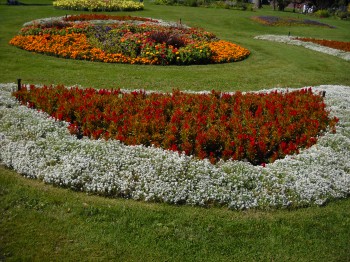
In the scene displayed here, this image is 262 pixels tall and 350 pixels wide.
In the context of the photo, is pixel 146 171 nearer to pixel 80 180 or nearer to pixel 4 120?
pixel 80 180

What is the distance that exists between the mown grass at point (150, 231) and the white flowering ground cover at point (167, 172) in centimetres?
21

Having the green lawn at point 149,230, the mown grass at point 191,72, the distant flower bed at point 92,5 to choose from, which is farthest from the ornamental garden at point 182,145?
the distant flower bed at point 92,5

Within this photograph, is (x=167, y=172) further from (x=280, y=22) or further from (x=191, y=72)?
(x=280, y=22)

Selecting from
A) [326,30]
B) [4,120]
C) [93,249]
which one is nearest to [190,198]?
[93,249]

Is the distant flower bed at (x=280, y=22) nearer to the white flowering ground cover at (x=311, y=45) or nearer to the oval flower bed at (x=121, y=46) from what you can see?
the white flowering ground cover at (x=311, y=45)

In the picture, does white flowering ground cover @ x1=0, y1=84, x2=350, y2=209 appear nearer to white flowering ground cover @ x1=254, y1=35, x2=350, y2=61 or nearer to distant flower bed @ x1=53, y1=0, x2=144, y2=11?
white flowering ground cover @ x1=254, y1=35, x2=350, y2=61

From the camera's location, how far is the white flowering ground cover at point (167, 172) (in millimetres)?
6172

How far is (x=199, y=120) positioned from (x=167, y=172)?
6.47 ft

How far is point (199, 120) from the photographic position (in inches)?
316

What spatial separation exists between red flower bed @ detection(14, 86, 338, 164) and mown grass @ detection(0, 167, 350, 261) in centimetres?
162

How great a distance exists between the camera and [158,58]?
15531 mm

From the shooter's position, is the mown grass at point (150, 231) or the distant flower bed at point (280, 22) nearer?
the mown grass at point (150, 231)

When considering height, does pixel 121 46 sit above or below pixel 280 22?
below

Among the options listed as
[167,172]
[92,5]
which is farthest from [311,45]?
[167,172]
